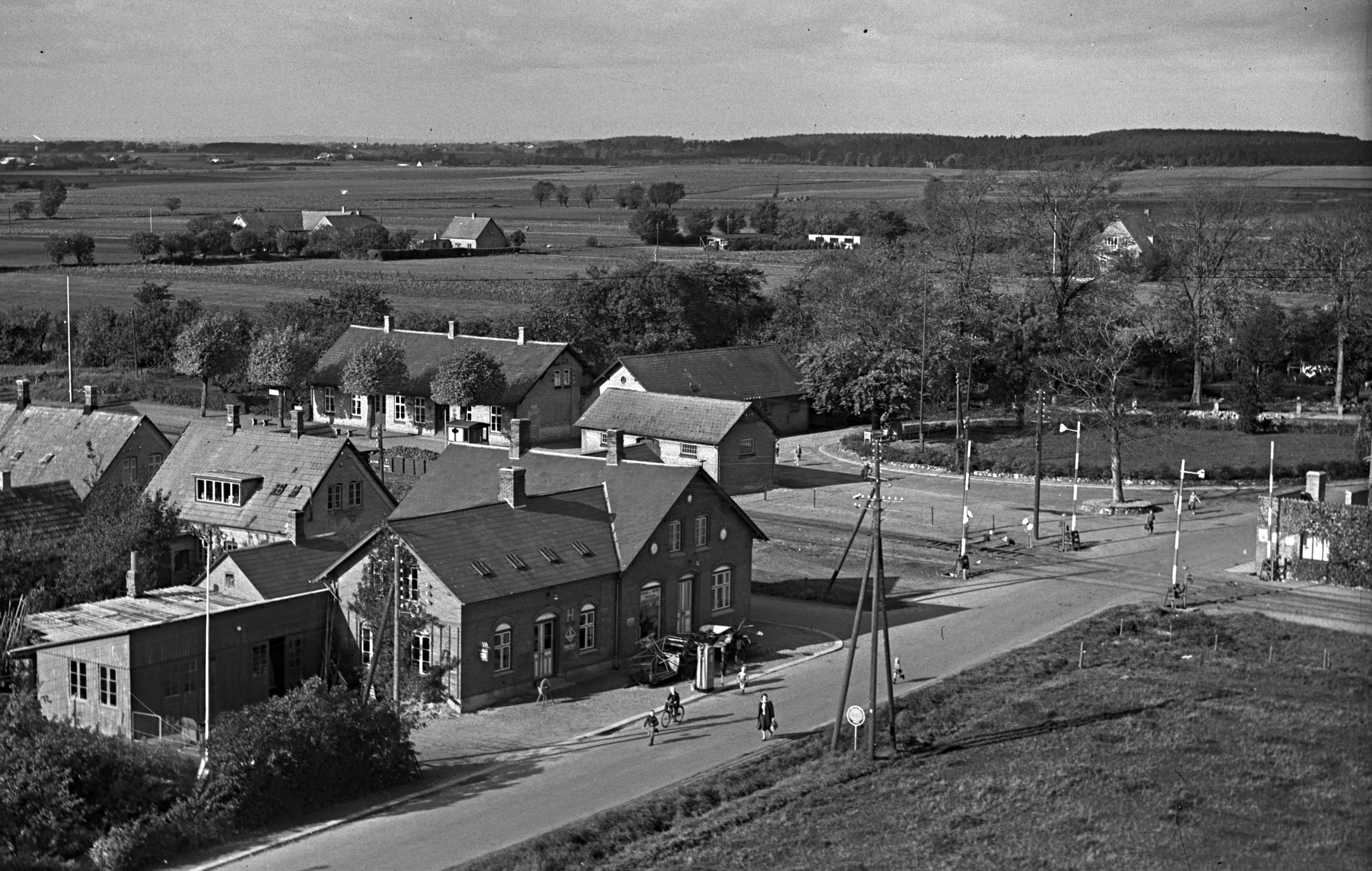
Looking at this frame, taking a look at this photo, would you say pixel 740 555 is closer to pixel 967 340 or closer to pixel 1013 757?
pixel 1013 757

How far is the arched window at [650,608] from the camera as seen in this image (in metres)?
43.1

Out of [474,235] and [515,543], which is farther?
[474,235]

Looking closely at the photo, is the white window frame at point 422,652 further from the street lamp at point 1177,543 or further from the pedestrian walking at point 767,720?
the street lamp at point 1177,543

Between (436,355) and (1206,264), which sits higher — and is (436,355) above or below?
below

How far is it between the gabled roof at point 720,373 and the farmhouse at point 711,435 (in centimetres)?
269

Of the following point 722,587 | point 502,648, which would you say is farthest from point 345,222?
point 502,648

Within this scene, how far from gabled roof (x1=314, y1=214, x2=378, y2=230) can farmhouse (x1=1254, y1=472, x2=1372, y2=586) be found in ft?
401

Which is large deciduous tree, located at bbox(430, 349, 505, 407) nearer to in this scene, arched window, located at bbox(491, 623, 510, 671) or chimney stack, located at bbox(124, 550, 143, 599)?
chimney stack, located at bbox(124, 550, 143, 599)

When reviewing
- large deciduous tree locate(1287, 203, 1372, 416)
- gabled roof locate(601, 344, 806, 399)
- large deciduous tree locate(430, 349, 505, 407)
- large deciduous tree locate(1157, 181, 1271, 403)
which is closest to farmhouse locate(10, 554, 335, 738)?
gabled roof locate(601, 344, 806, 399)

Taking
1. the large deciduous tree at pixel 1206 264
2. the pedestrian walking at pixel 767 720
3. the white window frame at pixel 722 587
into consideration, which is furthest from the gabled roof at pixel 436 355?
the pedestrian walking at pixel 767 720

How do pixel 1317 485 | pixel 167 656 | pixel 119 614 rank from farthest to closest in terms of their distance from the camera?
pixel 1317 485 → pixel 119 614 → pixel 167 656

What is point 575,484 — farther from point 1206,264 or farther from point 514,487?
point 1206,264

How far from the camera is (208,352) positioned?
81.0m

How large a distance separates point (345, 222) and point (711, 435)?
10647 centimetres
